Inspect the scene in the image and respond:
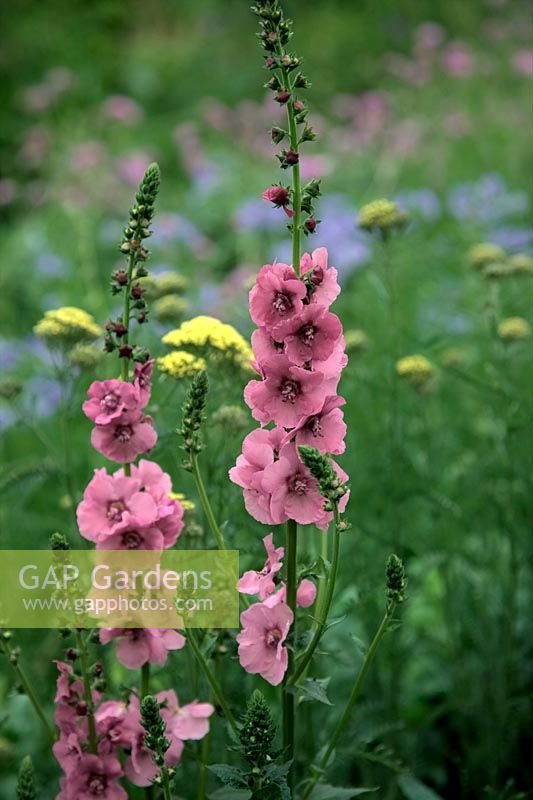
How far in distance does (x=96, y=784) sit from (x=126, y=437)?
515 millimetres

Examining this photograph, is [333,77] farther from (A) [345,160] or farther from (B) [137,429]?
(B) [137,429]

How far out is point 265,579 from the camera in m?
1.33

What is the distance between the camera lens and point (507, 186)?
600cm

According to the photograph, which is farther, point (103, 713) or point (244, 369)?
point (244, 369)

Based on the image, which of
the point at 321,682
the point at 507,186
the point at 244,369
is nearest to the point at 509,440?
the point at 244,369

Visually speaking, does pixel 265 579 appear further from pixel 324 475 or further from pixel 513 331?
pixel 513 331

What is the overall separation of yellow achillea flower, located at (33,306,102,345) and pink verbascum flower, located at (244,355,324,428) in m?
0.86

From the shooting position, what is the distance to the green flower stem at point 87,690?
4.58 ft

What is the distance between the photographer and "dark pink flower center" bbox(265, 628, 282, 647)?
132cm

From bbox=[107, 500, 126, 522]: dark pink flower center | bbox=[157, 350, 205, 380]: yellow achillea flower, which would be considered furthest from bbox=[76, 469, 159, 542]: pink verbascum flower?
bbox=[157, 350, 205, 380]: yellow achillea flower

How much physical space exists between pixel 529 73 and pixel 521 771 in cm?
459

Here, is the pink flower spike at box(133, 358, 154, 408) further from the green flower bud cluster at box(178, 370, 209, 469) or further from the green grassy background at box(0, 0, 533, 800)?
the green grassy background at box(0, 0, 533, 800)

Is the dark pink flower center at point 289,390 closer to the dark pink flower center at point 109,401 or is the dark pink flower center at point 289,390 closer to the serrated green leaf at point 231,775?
the dark pink flower center at point 109,401

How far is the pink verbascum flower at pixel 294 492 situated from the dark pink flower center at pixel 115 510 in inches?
8.5
